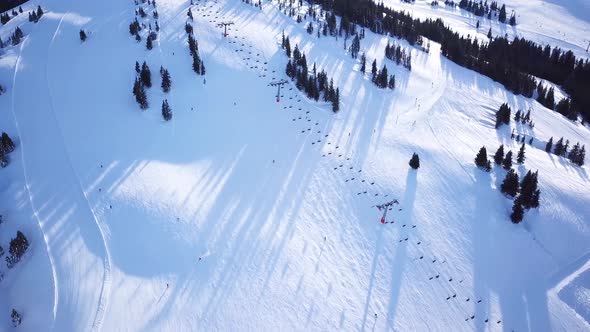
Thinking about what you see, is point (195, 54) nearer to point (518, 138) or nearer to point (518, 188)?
point (518, 188)

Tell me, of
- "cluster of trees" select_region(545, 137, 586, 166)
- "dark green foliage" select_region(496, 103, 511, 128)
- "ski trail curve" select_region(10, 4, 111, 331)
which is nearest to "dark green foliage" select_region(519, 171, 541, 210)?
"cluster of trees" select_region(545, 137, 586, 166)

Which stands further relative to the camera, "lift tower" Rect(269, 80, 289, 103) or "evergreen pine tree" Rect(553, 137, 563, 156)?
"evergreen pine tree" Rect(553, 137, 563, 156)

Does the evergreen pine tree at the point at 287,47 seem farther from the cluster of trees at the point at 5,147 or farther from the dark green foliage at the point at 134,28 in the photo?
the cluster of trees at the point at 5,147

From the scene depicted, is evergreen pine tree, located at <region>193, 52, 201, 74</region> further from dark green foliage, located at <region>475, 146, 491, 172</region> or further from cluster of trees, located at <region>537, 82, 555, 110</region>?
cluster of trees, located at <region>537, 82, 555, 110</region>

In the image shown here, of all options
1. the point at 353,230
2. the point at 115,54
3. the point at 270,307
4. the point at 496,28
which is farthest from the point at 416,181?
the point at 496,28

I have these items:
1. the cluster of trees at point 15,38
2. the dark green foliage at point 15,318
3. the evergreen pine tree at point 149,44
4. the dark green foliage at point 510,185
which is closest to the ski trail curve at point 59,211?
the dark green foliage at point 15,318

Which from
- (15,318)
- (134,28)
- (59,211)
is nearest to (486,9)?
(134,28)

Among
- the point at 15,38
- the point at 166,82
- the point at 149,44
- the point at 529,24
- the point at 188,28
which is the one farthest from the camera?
the point at 529,24

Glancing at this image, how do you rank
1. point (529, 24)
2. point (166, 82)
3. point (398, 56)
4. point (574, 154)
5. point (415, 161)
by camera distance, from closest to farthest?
point (415, 161), point (166, 82), point (574, 154), point (398, 56), point (529, 24)
